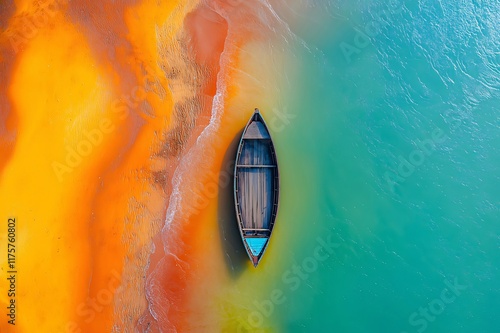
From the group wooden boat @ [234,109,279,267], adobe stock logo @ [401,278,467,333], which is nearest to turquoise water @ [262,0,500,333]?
adobe stock logo @ [401,278,467,333]

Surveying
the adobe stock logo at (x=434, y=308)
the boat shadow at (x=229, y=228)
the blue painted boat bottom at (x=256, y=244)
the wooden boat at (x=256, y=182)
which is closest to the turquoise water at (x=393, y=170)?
the adobe stock logo at (x=434, y=308)

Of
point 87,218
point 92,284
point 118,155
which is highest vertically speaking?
point 118,155

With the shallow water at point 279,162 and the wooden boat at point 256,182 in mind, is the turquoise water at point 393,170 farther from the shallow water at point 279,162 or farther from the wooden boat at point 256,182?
the wooden boat at point 256,182

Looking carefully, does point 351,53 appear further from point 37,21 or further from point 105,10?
point 37,21

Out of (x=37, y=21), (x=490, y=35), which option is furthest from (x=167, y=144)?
(x=490, y=35)

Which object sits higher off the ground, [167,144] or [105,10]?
[105,10]

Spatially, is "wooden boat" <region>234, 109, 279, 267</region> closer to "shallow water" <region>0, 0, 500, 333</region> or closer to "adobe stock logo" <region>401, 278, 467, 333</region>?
"shallow water" <region>0, 0, 500, 333</region>

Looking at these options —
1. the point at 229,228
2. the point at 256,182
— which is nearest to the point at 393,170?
the point at 256,182
